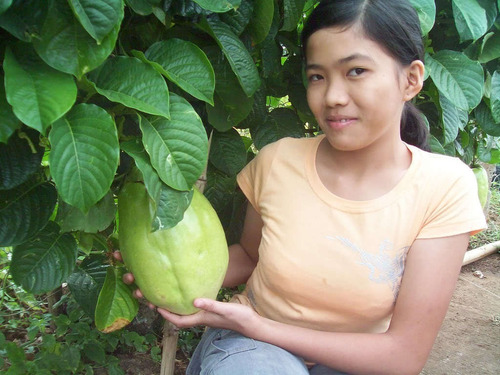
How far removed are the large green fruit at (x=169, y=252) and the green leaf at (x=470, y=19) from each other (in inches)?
32.4

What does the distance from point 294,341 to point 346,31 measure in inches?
26.5

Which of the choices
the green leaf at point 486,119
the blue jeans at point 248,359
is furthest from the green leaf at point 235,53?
the green leaf at point 486,119

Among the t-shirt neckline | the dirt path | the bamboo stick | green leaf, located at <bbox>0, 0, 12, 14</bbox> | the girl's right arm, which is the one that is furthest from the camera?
the bamboo stick

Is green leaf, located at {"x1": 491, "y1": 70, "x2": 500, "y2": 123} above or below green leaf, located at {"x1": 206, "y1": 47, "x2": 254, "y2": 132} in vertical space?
below

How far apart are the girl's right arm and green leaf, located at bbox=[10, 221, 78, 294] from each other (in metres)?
0.46

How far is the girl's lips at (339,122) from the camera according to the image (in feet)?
3.88

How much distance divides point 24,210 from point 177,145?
0.34 metres

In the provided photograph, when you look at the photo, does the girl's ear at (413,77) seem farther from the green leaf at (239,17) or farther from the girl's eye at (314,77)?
the green leaf at (239,17)

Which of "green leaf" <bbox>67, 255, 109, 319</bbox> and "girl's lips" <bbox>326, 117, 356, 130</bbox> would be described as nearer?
"girl's lips" <bbox>326, 117, 356, 130</bbox>

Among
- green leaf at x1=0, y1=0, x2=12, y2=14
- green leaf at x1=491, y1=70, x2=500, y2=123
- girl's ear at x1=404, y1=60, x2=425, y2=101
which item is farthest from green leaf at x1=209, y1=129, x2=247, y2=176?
green leaf at x1=491, y1=70, x2=500, y2=123

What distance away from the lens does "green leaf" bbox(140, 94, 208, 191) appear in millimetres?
922

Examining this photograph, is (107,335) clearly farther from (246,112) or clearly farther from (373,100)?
(373,100)

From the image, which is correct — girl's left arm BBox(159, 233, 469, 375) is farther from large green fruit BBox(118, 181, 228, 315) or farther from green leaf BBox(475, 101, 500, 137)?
green leaf BBox(475, 101, 500, 137)

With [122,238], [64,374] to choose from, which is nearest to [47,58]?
[122,238]
